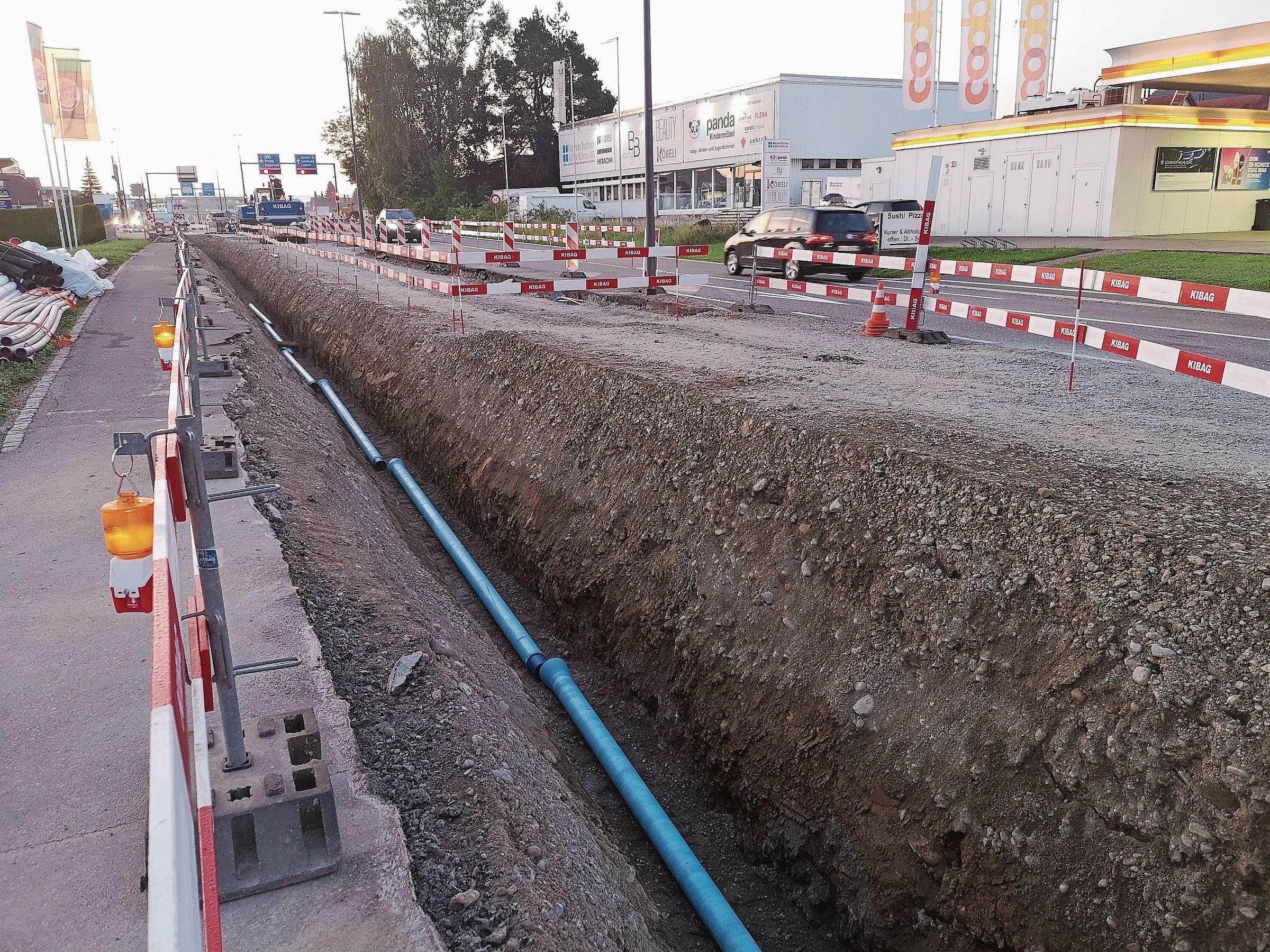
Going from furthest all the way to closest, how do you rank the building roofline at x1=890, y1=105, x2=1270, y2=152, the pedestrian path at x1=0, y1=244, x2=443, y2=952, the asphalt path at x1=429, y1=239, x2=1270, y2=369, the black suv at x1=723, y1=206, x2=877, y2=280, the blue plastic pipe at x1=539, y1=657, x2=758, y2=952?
the building roofline at x1=890, y1=105, x2=1270, y2=152, the black suv at x1=723, y1=206, x2=877, y2=280, the asphalt path at x1=429, y1=239, x2=1270, y2=369, the blue plastic pipe at x1=539, y1=657, x2=758, y2=952, the pedestrian path at x1=0, y1=244, x2=443, y2=952

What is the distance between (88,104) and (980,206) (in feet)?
104

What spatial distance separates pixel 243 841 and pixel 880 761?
2.83 m

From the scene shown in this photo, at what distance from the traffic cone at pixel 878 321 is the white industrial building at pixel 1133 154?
1477cm

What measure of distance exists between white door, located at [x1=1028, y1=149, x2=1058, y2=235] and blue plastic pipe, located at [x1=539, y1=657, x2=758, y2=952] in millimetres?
26957

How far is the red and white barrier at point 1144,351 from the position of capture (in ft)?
18.8

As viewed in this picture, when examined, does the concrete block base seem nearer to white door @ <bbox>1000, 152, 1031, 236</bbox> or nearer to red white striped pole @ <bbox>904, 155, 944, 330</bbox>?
red white striped pole @ <bbox>904, 155, 944, 330</bbox>

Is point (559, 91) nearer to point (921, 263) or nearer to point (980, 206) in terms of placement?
point (980, 206)

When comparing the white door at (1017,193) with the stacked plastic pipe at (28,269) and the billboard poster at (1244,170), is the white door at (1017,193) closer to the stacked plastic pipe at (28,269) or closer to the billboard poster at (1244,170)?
the billboard poster at (1244,170)

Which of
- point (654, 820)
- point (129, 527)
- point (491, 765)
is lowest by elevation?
point (654, 820)

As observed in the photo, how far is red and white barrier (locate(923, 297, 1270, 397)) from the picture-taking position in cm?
572

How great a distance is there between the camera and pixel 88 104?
31984 millimetres

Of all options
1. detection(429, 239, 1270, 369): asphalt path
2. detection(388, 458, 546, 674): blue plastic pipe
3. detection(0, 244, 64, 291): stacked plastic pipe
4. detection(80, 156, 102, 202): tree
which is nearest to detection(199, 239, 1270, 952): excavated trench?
detection(388, 458, 546, 674): blue plastic pipe

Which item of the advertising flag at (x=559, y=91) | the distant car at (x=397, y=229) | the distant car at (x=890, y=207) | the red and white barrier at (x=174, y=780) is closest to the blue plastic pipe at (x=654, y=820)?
the red and white barrier at (x=174, y=780)

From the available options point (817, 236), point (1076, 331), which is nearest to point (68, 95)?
point (817, 236)
